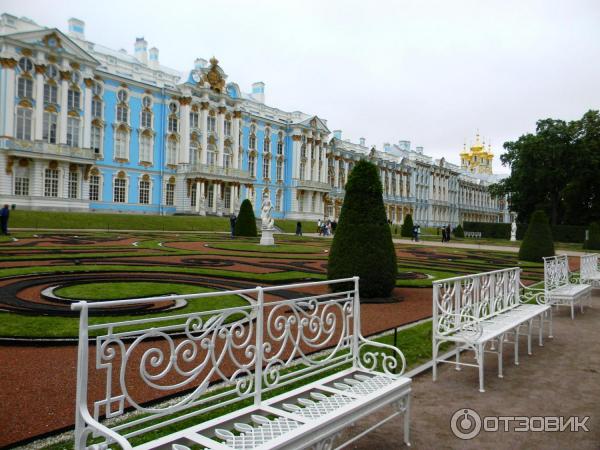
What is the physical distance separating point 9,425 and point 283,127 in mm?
57230

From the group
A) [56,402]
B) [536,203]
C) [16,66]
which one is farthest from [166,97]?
[56,402]

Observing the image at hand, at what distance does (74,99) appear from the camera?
38531 millimetres

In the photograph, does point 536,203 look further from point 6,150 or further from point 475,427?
point 475,427

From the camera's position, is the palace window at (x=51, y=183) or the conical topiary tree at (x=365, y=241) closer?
the conical topiary tree at (x=365, y=241)

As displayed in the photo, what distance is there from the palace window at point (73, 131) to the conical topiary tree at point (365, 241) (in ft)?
115

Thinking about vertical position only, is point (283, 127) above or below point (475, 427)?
above

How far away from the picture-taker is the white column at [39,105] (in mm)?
35844

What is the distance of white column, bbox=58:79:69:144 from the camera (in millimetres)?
37156

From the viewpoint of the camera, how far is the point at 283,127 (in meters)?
59.2

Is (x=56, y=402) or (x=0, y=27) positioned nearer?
(x=56, y=402)

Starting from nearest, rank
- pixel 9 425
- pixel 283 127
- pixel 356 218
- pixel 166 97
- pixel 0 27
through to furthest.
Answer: pixel 9 425 < pixel 356 218 < pixel 0 27 < pixel 166 97 < pixel 283 127

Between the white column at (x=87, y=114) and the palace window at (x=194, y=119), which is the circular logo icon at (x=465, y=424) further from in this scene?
the palace window at (x=194, y=119)

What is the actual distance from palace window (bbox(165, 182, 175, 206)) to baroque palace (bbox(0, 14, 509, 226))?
10 centimetres

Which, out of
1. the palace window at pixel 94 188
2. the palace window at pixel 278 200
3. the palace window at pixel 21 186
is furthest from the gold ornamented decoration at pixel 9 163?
the palace window at pixel 278 200
